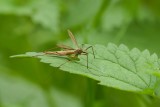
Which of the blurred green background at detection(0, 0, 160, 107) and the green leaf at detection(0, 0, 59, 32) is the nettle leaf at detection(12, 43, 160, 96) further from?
the green leaf at detection(0, 0, 59, 32)

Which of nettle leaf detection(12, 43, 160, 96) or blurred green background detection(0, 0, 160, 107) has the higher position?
blurred green background detection(0, 0, 160, 107)

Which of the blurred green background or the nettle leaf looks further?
the blurred green background

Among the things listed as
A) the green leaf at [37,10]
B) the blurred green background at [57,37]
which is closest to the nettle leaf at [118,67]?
the blurred green background at [57,37]

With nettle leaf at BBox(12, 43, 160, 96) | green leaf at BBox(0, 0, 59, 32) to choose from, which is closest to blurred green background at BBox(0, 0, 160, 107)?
green leaf at BBox(0, 0, 59, 32)

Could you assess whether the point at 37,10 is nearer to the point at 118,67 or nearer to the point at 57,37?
the point at 57,37

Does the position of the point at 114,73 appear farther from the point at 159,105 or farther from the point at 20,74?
the point at 20,74
